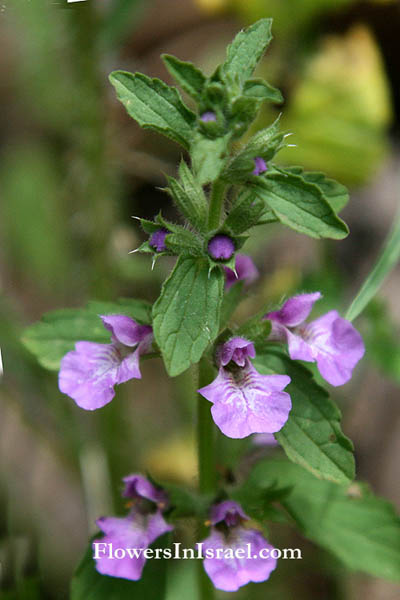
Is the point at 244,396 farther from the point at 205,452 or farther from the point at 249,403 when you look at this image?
the point at 205,452

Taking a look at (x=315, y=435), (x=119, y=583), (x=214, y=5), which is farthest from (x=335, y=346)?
(x=214, y=5)

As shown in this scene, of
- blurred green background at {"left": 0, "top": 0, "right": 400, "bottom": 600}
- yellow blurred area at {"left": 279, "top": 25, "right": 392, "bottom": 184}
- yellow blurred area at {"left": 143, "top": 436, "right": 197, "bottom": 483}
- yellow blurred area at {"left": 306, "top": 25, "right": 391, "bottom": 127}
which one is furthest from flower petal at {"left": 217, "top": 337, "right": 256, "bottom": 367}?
yellow blurred area at {"left": 306, "top": 25, "right": 391, "bottom": 127}

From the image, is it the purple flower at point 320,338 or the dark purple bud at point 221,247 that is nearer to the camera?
the dark purple bud at point 221,247

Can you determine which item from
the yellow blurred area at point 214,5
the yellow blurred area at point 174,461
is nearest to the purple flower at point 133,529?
the yellow blurred area at point 174,461

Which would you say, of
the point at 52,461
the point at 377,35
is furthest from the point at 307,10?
the point at 52,461

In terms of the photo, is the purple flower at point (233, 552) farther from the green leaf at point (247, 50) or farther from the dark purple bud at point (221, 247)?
the green leaf at point (247, 50)

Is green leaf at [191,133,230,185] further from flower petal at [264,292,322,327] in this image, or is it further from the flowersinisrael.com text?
the flowersinisrael.com text

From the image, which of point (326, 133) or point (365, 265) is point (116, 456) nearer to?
point (365, 265)
